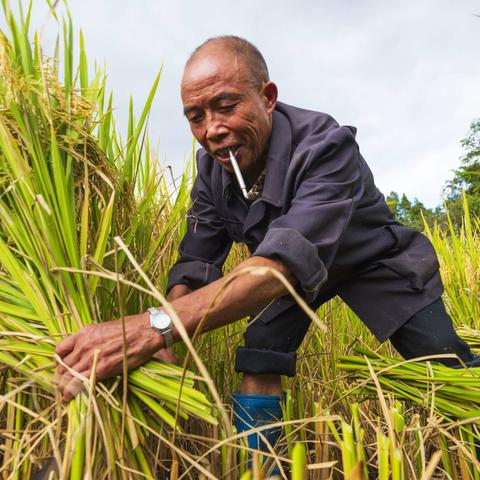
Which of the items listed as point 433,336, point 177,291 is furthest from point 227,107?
point 433,336

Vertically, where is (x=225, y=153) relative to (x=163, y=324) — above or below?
above

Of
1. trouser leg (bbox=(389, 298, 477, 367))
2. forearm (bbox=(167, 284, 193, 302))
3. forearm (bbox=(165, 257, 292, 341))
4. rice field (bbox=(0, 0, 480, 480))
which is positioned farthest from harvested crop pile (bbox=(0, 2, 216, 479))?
trouser leg (bbox=(389, 298, 477, 367))

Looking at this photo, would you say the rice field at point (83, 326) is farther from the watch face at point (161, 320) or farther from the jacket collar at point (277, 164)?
the jacket collar at point (277, 164)

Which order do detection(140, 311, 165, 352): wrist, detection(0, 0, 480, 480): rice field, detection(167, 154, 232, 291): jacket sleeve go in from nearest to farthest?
detection(0, 0, 480, 480): rice field
detection(140, 311, 165, 352): wrist
detection(167, 154, 232, 291): jacket sleeve

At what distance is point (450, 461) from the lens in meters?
1.35

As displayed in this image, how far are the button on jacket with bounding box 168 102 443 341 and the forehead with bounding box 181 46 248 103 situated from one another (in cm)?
22

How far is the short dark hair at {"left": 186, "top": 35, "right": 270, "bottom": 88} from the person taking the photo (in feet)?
4.98

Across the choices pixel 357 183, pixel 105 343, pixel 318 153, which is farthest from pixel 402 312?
pixel 105 343

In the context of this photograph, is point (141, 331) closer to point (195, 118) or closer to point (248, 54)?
point (195, 118)

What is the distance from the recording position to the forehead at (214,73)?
4.75 ft

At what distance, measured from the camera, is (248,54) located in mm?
1543

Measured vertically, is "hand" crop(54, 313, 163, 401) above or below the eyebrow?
below

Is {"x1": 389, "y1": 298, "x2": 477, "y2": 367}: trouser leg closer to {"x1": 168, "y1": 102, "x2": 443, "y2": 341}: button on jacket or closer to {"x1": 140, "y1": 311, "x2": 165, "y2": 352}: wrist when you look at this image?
{"x1": 168, "y1": 102, "x2": 443, "y2": 341}: button on jacket

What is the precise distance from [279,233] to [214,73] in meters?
0.53
